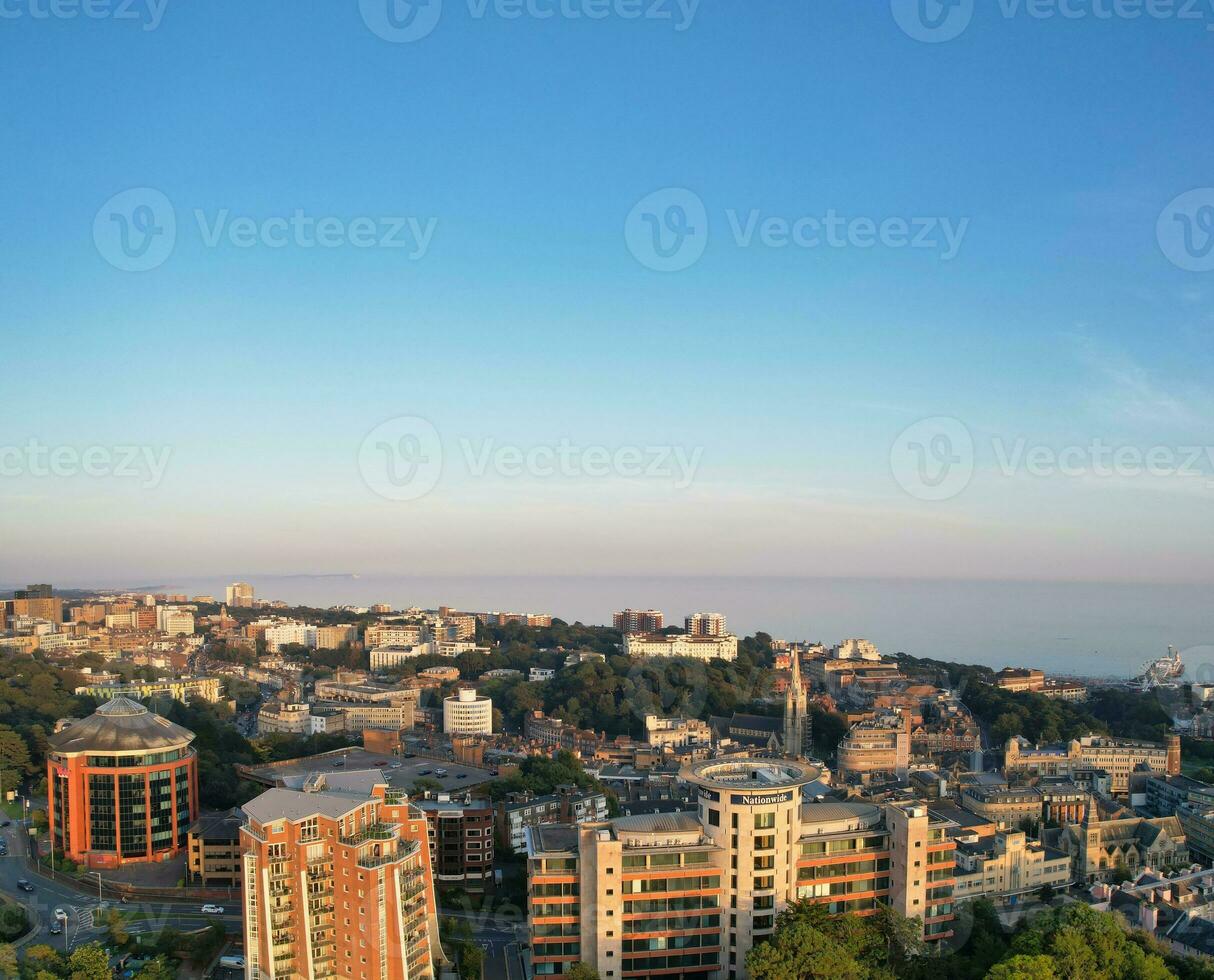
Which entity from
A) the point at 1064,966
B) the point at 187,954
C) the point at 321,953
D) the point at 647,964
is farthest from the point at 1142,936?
the point at 187,954

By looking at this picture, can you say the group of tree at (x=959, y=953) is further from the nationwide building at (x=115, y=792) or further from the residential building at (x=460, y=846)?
the nationwide building at (x=115, y=792)

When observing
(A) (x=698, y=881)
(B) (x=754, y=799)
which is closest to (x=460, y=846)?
(A) (x=698, y=881)

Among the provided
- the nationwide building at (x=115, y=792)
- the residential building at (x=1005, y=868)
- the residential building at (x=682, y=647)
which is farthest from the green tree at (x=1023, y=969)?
the residential building at (x=682, y=647)

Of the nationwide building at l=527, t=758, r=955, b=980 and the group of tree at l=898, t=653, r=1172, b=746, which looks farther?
the group of tree at l=898, t=653, r=1172, b=746

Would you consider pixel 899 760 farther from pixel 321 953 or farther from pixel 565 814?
pixel 321 953

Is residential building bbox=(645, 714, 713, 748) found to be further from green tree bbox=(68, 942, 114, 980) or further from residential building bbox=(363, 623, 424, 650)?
residential building bbox=(363, 623, 424, 650)

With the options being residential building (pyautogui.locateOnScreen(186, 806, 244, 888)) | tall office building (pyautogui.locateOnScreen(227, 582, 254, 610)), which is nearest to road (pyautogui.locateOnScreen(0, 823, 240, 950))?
residential building (pyautogui.locateOnScreen(186, 806, 244, 888))
